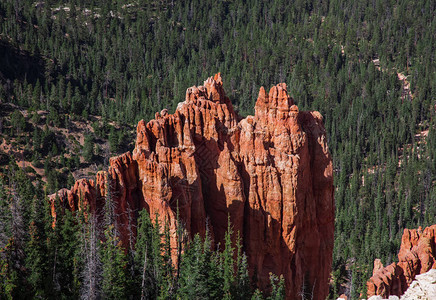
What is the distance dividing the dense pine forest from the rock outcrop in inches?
95.4

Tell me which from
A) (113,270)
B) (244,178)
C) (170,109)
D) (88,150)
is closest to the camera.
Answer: (113,270)

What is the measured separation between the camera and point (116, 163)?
44.3 m

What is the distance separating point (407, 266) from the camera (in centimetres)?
5384

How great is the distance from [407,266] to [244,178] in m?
16.1

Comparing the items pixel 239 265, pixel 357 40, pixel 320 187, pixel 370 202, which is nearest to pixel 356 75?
pixel 357 40

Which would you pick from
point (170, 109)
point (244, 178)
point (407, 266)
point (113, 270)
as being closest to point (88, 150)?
point (170, 109)

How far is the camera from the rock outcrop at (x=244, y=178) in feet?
149

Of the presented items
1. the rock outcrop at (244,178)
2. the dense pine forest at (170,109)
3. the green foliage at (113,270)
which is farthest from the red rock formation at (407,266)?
the green foliage at (113,270)

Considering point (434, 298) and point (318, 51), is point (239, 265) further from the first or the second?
point (318, 51)

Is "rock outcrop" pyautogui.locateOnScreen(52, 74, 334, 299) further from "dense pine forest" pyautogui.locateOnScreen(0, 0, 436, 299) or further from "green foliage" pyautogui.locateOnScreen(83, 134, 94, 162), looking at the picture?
"green foliage" pyautogui.locateOnScreen(83, 134, 94, 162)

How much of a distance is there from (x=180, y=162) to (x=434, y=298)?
2073 cm

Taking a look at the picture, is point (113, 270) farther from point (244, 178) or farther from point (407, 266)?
point (407, 266)

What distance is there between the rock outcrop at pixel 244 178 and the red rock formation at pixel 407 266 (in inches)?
→ 236

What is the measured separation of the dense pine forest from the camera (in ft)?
134
